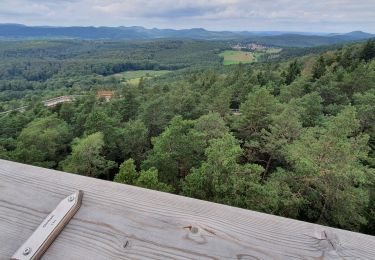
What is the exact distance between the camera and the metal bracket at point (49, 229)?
1239 millimetres

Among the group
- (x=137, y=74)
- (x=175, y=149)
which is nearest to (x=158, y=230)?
(x=175, y=149)

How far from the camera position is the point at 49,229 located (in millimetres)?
1348

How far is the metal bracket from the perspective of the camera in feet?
4.07

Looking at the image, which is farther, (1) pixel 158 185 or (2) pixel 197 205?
(1) pixel 158 185

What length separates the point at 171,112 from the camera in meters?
29.0

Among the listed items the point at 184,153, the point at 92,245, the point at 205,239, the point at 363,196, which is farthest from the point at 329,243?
the point at 184,153

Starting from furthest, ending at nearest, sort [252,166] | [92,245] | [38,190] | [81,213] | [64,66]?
[64,66], [252,166], [38,190], [81,213], [92,245]

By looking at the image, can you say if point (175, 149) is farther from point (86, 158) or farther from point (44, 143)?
point (44, 143)

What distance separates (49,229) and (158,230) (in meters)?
0.53

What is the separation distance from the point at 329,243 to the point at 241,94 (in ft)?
115

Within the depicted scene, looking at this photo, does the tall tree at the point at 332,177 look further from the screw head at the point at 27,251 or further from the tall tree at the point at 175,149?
the screw head at the point at 27,251

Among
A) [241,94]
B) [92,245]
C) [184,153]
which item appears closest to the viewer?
[92,245]

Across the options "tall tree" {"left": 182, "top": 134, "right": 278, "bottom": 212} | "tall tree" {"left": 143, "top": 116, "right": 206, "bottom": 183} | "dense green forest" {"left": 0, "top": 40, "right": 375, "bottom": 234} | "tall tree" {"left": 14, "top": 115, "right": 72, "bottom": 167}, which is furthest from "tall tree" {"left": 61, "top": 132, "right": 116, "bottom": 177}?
"tall tree" {"left": 182, "top": 134, "right": 278, "bottom": 212}

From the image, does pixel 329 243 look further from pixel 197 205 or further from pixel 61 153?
pixel 61 153
